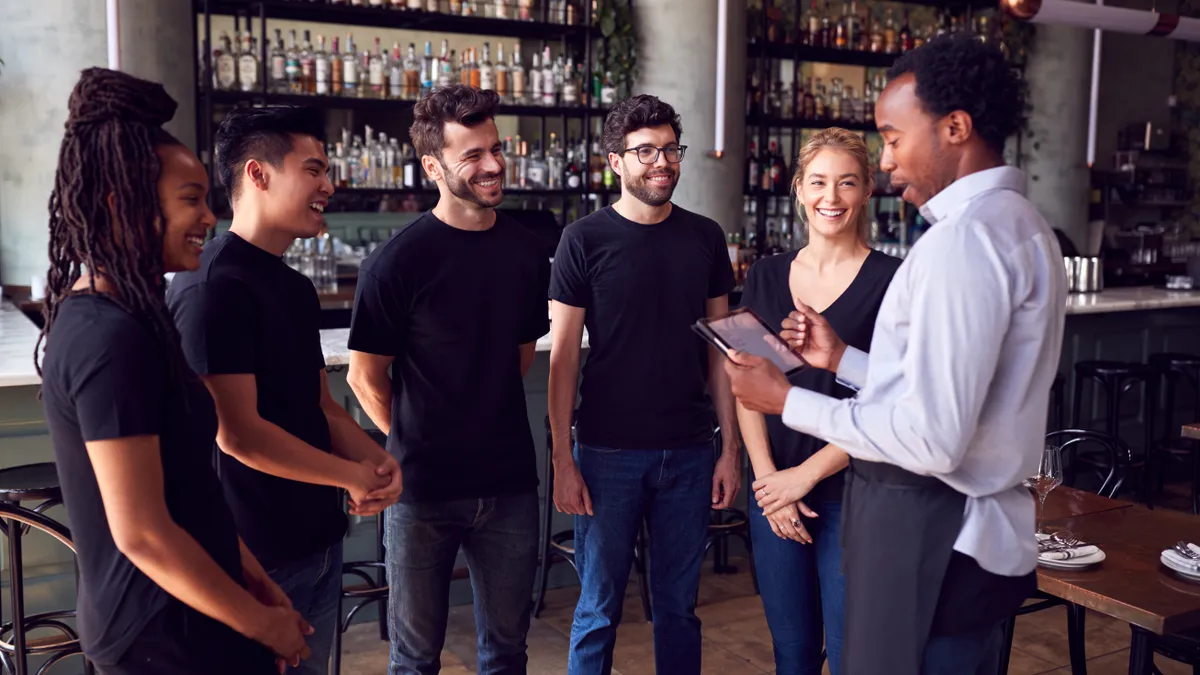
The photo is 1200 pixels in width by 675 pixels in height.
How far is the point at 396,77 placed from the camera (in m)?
6.38

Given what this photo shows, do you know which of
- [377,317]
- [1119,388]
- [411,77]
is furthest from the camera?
[411,77]

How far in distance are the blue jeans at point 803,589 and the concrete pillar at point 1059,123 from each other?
627cm

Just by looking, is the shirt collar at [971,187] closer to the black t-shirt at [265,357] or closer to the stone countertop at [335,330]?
the black t-shirt at [265,357]

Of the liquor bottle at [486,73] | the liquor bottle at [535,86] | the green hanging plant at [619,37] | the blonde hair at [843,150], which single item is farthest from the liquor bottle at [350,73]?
the blonde hair at [843,150]

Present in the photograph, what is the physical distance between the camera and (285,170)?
190 cm

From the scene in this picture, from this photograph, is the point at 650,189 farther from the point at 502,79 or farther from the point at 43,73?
the point at 502,79

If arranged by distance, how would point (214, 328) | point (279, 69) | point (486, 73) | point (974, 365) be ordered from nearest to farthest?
point (974, 365)
point (214, 328)
point (279, 69)
point (486, 73)

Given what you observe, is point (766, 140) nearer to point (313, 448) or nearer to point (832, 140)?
point (832, 140)

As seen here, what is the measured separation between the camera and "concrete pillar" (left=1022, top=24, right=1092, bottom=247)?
25.5ft

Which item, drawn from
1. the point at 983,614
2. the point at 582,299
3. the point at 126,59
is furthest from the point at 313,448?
the point at 126,59

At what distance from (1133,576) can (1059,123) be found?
6.62 meters

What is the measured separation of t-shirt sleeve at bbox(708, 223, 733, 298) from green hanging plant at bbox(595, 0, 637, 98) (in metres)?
4.01

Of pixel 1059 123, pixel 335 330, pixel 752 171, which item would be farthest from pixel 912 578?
pixel 1059 123

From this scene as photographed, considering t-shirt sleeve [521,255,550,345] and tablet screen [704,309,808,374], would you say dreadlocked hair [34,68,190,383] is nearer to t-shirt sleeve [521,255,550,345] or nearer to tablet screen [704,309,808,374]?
tablet screen [704,309,808,374]
